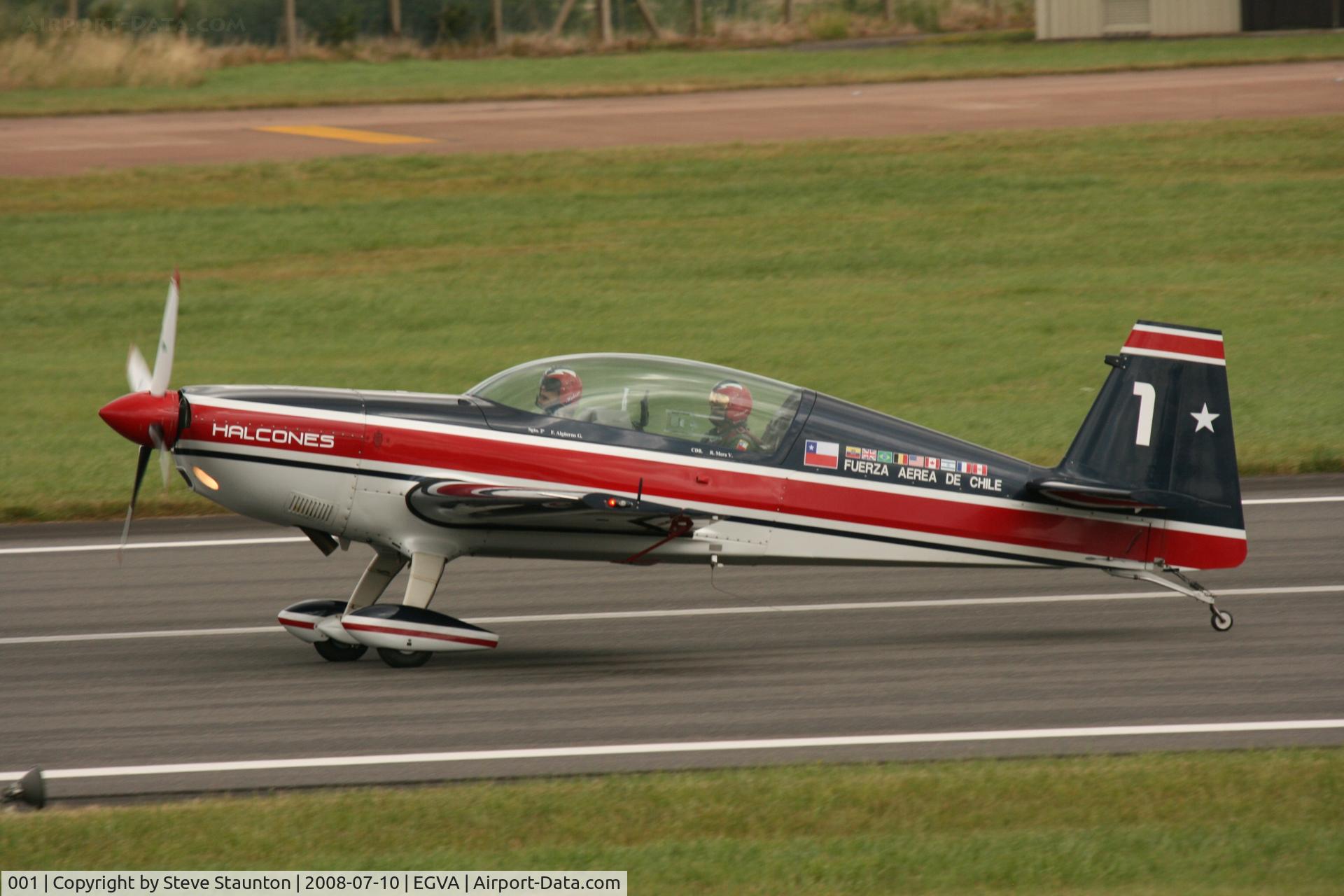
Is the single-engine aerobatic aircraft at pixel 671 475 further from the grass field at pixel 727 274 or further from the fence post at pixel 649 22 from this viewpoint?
the fence post at pixel 649 22

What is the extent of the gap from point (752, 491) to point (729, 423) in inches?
19.4

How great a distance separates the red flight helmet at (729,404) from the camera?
36.2ft

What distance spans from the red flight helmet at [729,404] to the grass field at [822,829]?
116 inches

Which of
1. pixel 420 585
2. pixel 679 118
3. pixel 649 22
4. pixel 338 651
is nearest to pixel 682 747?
pixel 420 585

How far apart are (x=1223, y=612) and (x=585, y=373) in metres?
5.02

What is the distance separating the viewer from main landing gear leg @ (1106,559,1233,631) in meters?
11.3

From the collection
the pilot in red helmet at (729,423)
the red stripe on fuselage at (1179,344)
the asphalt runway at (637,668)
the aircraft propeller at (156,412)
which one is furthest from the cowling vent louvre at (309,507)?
the red stripe on fuselage at (1179,344)

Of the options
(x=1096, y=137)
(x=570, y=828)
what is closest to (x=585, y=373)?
(x=570, y=828)

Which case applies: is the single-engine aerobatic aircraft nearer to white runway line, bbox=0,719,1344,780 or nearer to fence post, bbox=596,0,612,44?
white runway line, bbox=0,719,1344,780

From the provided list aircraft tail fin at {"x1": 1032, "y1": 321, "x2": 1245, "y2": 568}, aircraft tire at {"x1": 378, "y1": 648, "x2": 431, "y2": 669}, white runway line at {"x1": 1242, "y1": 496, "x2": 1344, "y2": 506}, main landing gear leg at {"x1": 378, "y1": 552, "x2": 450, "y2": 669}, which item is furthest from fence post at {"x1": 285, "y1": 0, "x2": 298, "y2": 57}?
aircraft tail fin at {"x1": 1032, "y1": 321, "x2": 1245, "y2": 568}

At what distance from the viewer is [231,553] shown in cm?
1431

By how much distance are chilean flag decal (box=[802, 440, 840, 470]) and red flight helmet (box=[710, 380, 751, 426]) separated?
0.48 metres

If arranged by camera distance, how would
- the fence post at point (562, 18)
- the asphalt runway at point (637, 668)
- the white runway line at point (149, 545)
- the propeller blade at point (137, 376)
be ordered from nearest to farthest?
the asphalt runway at point (637, 668) < the propeller blade at point (137, 376) < the white runway line at point (149, 545) < the fence post at point (562, 18)

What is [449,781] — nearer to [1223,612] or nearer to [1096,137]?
[1223,612]
